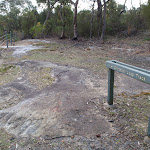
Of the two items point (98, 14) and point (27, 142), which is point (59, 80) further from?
point (98, 14)

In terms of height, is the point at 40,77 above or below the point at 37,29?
below

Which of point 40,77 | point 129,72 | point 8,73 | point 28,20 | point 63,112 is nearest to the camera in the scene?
point 129,72

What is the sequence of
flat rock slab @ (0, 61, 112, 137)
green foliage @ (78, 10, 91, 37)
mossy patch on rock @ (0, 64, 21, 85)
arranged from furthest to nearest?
green foliage @ (78, 10, 91, 37)
mossy patch on rock @ (0, 64, 21, 85)
flat rock slab @ (0, 61, 112, 137)

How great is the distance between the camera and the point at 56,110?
2742 mm

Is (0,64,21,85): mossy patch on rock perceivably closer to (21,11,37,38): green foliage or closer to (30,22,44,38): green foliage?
(30,22,44,38): green foliage

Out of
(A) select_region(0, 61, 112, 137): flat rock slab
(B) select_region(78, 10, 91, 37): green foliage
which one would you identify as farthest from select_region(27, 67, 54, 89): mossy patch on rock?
(B) select_region(78, 10, 91, 37): green foliage

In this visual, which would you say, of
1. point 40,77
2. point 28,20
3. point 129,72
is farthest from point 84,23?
point 129,72

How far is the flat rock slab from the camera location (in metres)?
2.28

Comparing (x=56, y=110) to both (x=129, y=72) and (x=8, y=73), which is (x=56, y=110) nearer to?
(x=129, y=72)

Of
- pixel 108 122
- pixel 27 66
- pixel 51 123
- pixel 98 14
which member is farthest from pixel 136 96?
pixel 98 14

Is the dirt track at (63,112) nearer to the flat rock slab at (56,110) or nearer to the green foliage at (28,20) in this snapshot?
the flat rock slab at (56,110)

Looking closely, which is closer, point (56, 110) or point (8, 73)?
point (56, 110)

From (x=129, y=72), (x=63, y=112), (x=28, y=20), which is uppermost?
(x=28, y=20)

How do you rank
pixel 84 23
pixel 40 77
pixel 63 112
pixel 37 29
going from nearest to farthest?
pixel 63 112, pixel 40 77, pixel 84 23, pixel 37 29
